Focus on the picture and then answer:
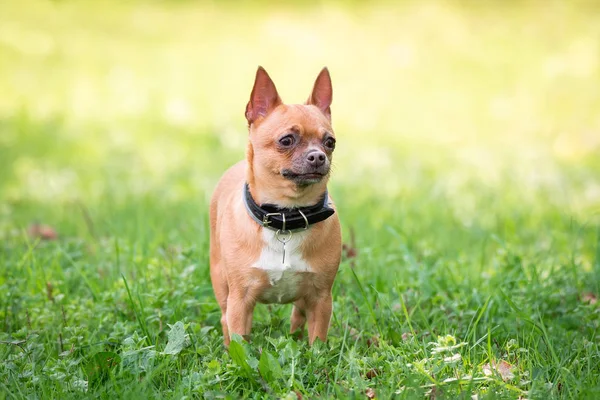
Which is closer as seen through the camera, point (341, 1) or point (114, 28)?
point (114, 28)

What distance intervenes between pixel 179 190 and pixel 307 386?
13.3 feet

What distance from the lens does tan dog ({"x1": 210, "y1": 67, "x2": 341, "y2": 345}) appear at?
362 centimetres

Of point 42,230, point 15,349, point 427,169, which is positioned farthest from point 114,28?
point 15,349

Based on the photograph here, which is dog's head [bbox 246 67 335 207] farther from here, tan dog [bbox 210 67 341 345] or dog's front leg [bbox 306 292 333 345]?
dog's front leg [bbox 306 292 333 345]

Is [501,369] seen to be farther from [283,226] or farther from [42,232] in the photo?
[42,232]

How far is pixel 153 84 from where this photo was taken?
1172 centimetres

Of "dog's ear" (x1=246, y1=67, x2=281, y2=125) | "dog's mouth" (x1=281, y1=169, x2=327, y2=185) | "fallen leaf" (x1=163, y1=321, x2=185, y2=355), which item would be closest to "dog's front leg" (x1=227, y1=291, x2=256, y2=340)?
"fallen leaf" (x1=163, y1=321, x2=185, y2=355)

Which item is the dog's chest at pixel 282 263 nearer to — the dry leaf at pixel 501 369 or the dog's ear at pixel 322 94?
the dog's ear at pixel 322 94

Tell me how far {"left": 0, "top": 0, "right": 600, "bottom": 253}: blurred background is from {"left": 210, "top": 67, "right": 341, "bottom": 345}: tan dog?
196 centimetres

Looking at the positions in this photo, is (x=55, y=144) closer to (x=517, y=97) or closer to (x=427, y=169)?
(x=427, y=169)

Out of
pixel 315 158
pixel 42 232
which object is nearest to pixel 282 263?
pixel 315 158

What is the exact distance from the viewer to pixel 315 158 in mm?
3498

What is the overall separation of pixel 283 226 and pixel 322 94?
0.79m

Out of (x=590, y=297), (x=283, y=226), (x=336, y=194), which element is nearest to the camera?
(x=283, y=226)
